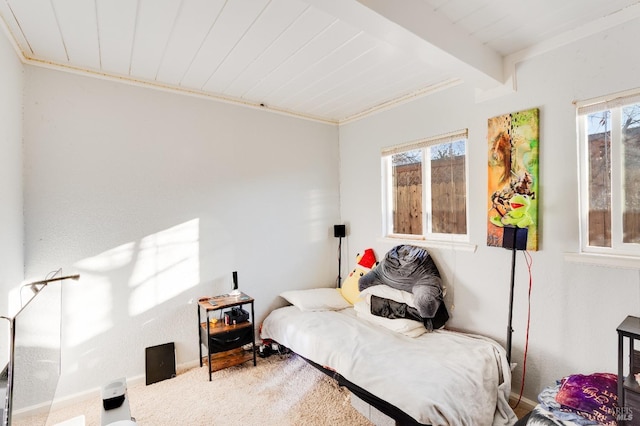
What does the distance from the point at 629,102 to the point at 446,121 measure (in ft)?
3.77

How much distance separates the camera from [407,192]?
3180mm

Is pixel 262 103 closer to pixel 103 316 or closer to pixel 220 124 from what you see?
pixel 220 124

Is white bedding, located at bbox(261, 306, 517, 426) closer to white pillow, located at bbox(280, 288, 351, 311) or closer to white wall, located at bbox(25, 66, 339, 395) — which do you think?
white pillow, located at bbox(280, 288, 351, 311)

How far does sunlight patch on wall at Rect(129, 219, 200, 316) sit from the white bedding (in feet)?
3.48

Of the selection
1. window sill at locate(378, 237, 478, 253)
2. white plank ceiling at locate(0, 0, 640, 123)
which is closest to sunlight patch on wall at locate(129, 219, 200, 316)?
white plank ceiling at locate(0, 0, 640, 123)

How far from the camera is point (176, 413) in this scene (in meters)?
2.18

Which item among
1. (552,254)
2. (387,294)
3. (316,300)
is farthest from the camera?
(316,300)

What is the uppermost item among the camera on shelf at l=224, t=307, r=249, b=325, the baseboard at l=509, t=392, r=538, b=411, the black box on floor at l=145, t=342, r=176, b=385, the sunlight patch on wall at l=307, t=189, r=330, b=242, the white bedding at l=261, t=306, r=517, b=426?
the sunlight patch on wall at l=307, t=189, r=330, b=242

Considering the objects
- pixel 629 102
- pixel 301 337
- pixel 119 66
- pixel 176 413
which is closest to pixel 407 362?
pixel 301 337

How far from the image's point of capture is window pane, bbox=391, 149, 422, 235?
121 inches

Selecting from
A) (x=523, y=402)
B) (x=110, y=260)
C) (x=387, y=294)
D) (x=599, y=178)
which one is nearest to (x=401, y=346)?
(x=387, y=294)

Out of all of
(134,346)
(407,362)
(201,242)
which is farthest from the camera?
(201,242)

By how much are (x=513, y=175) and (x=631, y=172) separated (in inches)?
24.0

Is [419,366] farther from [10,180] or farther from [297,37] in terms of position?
[10,180]
